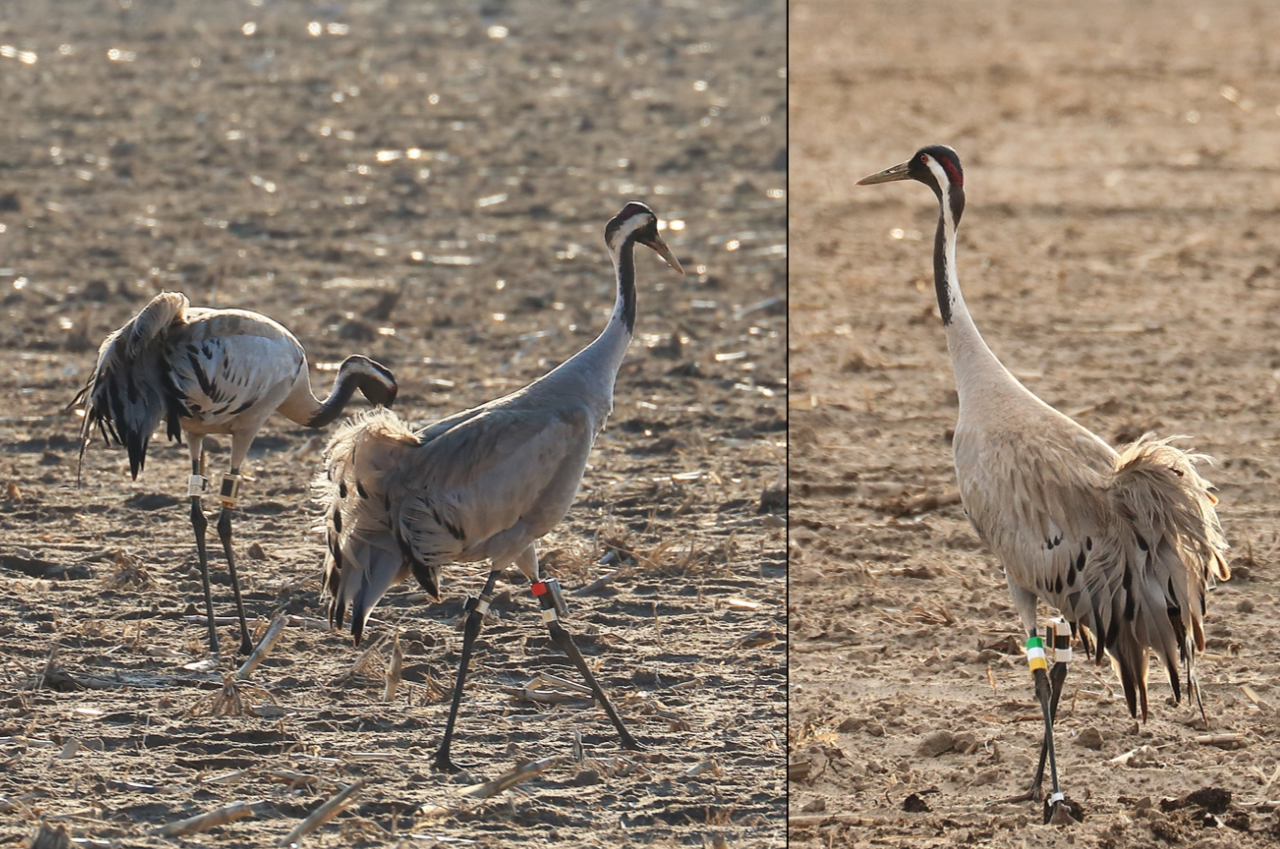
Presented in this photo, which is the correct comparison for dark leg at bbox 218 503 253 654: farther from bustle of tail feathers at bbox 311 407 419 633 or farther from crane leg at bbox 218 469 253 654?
bustle of tail feathers at bbox 311 407 419 633

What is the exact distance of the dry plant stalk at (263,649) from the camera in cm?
586

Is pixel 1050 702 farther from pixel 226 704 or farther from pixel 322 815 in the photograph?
pixel 226 704

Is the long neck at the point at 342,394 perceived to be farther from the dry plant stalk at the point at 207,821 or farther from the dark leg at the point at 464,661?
the dry plant stalk at the point at 207,821

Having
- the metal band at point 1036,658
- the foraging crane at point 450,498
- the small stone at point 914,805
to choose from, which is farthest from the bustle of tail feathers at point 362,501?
the metal band at point 1036,658

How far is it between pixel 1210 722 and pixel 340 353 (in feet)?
17.5

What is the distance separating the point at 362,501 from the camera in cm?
559

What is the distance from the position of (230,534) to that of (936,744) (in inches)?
105

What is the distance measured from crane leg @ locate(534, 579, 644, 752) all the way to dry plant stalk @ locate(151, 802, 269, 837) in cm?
113

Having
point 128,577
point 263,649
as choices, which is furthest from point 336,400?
point 263,649

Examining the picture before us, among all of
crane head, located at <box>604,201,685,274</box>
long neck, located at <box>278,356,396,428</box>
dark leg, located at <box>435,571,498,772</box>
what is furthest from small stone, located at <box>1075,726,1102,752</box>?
long neck, located at <box>278,356,396,428</box>

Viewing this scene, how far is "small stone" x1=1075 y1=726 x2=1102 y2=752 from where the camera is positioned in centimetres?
546

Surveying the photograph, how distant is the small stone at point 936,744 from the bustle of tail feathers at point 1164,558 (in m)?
0.60

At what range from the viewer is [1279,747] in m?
5.41

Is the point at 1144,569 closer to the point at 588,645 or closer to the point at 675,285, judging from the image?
the point at 588,645
